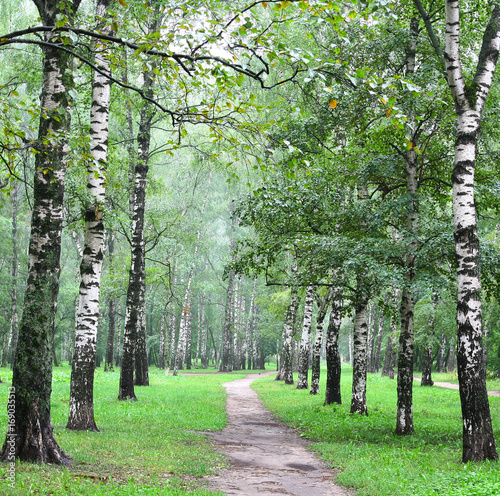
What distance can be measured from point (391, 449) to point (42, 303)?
697 cm

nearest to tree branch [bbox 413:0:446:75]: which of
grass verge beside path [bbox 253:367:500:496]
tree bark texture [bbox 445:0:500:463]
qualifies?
tree bark texture [bbox 445:0:500:463]

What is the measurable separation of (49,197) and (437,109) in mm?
8461

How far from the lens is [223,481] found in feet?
21.8

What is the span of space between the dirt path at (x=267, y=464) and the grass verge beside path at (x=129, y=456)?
0.39 metres

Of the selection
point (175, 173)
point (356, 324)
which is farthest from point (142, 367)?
point (175, 173)

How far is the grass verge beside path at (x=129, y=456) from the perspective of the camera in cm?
520

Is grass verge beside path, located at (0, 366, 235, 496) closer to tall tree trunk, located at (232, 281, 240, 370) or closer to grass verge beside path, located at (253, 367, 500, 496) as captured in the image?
grass verge beside path, located at (253, 367, 500, 496)

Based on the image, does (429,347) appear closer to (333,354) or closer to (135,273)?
(333,354)

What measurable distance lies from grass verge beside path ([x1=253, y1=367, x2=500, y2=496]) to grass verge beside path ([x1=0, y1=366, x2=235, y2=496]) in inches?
90.8

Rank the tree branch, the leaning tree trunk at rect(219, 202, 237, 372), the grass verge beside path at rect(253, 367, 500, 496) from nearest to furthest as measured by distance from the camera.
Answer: the grass verge beside path at rect(253, 367, 500, 496) < the tree branch < the leaning tree trunk at rect(219, 202, 237, 372)

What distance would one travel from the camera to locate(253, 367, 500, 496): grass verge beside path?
595 centimetres

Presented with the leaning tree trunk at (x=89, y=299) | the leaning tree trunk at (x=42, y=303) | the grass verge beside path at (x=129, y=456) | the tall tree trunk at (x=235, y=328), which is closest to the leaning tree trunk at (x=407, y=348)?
the grass verge beside path at (x=129, y=456)

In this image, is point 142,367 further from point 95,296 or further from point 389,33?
point 389,33

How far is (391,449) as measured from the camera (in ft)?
29.1
